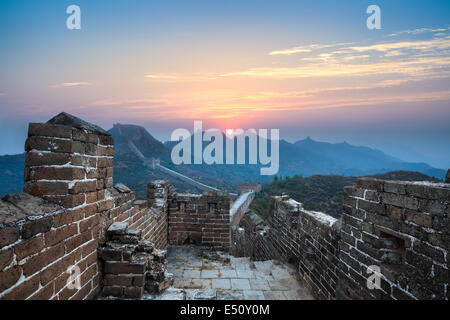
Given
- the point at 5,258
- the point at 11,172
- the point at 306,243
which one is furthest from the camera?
the point at 11,172

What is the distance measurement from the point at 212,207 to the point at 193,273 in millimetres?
2116

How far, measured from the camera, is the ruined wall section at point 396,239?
2.43m

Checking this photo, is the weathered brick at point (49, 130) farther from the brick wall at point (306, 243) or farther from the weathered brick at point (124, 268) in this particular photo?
the brick wall at point (306, 243)

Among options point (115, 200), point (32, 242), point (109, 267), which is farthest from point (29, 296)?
point (115, 200)

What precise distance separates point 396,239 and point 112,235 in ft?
11.5

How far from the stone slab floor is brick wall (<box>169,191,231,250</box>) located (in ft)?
1.61

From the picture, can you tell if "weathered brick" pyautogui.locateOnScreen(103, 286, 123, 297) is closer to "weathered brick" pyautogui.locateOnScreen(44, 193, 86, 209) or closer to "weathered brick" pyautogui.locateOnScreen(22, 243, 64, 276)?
"weathered brick" pyautogui.locateOnScreen(22, 243, 64, 276)

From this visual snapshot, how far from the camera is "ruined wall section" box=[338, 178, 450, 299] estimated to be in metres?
2.43

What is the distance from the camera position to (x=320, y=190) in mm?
24781

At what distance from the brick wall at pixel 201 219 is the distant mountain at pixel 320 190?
13.7 metres

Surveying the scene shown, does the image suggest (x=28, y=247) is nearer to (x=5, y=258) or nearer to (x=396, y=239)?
(x=5, y=258)

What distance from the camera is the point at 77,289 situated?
2.63m

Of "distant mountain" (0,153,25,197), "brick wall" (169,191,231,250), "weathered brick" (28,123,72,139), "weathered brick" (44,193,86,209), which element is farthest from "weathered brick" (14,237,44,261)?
"distant mountain" (0,153,25,197)

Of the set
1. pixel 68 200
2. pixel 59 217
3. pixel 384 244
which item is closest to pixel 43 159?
pixel 68 200
